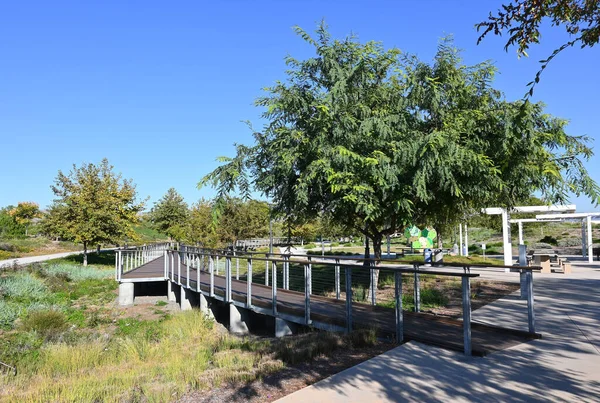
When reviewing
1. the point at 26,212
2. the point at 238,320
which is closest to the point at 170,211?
the point at 26,212

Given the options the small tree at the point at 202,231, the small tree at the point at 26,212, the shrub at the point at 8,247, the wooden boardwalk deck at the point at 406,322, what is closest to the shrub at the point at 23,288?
the wooden boardwalk deck at the point at 406,322

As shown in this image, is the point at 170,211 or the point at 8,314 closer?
the point at 8,314

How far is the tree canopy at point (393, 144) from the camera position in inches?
389

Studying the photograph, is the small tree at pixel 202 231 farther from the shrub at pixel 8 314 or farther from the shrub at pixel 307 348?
the shrub at pixel 307 348

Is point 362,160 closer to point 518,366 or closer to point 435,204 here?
point 435,204

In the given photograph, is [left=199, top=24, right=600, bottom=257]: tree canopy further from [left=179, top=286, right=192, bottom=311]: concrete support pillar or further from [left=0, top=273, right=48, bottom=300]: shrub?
[left=0, top=273, right=48, bottom=300]: shrub

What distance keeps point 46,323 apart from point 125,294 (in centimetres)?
446

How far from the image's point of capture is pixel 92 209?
2328 cm

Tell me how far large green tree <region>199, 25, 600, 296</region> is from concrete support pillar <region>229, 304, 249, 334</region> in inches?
119

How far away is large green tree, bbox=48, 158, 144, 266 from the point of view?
22.7 meters

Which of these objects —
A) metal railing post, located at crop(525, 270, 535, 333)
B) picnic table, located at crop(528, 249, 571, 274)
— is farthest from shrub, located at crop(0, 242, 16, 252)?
metal railing post, located at crop(525, 270, 535, 333)

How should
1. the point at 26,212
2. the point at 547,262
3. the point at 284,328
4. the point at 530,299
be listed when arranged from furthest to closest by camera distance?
the point at 26,212 < the point at 547,262 < the point at 284,328 < the point at 530,299

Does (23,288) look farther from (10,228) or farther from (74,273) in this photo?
(10,228)

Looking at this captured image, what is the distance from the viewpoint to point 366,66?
11664mm
